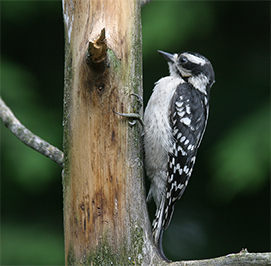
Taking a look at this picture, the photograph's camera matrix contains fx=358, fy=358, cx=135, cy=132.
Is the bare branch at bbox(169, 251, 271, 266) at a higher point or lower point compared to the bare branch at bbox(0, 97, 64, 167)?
lower

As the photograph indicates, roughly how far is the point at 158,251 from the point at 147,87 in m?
2.65

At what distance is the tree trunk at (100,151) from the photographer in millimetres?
2244

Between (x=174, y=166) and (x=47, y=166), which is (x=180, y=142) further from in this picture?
(x=47, y=166)

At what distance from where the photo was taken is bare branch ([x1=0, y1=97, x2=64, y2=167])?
2674mm

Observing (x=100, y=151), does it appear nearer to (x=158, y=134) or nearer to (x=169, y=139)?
(x=158, y=134)

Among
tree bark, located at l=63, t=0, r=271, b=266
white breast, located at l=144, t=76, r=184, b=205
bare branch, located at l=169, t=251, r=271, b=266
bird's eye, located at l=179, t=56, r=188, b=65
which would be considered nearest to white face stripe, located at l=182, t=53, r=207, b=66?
bird's eye, located at l=179, t=56, r=188, b=65

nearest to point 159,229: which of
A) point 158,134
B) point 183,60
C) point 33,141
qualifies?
point 158,134

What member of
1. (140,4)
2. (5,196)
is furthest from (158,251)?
(5,196)

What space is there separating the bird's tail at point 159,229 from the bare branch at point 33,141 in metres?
0.85

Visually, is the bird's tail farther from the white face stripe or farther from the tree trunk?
the white face stripe

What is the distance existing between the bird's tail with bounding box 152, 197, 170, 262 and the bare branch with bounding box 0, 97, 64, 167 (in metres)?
0.85

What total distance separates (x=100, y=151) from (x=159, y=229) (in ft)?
2.75

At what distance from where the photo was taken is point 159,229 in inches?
106

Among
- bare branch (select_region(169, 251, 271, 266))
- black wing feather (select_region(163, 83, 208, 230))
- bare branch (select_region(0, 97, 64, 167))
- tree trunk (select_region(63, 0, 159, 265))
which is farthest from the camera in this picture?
black wing feather (select_region(163, 83, 208, 230))
